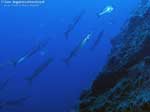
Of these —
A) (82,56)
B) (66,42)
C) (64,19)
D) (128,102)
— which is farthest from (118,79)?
(64,19)

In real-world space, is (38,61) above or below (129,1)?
below

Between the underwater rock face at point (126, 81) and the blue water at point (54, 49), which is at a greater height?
the blue water at point (54, 49)

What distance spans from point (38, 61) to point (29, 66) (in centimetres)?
83

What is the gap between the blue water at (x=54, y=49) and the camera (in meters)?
19.3

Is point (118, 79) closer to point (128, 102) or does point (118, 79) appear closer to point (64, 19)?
Answer: point (128, 102)

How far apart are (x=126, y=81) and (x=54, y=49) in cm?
1927

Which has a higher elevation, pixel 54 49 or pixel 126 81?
pixel 54 49

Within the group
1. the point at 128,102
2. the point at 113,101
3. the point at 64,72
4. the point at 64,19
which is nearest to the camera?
the point at 128,102

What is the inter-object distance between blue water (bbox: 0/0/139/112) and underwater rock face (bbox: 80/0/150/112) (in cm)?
896

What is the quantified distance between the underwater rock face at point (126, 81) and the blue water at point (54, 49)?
8.96m

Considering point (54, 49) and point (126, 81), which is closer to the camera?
point (126, 81)

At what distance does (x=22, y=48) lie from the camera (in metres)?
24.5

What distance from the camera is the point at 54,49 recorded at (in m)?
24.1

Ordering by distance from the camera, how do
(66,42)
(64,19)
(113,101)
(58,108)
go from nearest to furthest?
(113,101) → (58,108) → (66,42) → (64,19)
